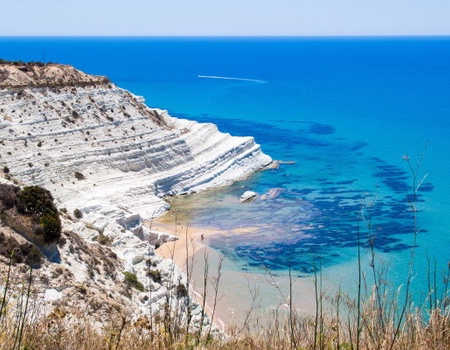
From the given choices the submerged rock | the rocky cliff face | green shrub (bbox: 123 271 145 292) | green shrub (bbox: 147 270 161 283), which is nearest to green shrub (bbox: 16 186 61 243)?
green shrub (bbox: 123 271 145 292)

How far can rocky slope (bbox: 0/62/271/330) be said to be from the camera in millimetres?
30297

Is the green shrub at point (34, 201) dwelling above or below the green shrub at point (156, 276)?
above

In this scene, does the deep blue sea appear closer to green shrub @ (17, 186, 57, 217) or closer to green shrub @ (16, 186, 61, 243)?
green shrub @ (16, 186, 61, 243)

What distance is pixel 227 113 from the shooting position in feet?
276

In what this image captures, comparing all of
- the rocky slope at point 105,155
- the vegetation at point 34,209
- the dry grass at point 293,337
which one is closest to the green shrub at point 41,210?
the vegetation at point 34,209

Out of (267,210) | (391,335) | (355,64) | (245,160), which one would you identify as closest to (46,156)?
(267,210)

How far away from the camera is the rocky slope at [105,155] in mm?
30297

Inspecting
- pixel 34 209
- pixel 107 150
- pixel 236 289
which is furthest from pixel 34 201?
pixel 107 150

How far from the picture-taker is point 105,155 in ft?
141

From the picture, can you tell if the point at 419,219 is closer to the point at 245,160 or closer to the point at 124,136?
the point at 245,160

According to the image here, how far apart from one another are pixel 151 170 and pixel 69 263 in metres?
23.9

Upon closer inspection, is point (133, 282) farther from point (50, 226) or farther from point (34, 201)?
point (34, 201)

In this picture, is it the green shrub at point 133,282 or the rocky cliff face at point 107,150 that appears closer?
the green shrub at point 133,282

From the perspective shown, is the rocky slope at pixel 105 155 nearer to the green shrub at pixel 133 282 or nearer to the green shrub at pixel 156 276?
the green shrub at pixel 156 276
